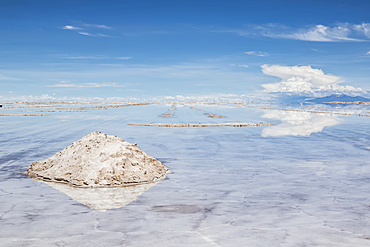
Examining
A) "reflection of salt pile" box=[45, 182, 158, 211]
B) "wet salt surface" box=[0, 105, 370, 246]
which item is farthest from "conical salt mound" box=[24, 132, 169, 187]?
"wet salt surface" box=[0, 105, 370, 246]

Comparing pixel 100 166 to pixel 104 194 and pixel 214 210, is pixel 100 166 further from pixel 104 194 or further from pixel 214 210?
pixel 214 210

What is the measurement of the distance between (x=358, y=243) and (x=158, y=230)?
11.8ft

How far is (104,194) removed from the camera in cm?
901

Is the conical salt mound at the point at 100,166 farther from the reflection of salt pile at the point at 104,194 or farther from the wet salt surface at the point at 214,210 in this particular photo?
the wet salt surface at the point at 214,210

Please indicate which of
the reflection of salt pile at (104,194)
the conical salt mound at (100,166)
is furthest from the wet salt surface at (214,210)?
the conical salt mound at (100,166)

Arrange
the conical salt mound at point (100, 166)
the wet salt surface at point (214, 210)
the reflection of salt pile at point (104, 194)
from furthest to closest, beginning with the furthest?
1. the conical salt mound at point (100, 166)
2. the reflection of salt pile at point (104, 194)
3. the wet salt surface at point (214, 210)

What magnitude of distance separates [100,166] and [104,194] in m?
1.54

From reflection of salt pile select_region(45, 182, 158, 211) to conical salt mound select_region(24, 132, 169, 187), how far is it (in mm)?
290

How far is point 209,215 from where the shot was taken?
7414 millimetres

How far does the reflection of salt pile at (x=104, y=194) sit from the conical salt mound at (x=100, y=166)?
29 centimetres

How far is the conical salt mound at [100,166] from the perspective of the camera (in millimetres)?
10039

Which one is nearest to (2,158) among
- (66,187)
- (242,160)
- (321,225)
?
(66,187)

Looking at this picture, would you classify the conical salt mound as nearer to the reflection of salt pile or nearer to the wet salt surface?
the reflection of salt pile

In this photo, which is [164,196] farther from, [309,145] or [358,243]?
[309,145]
